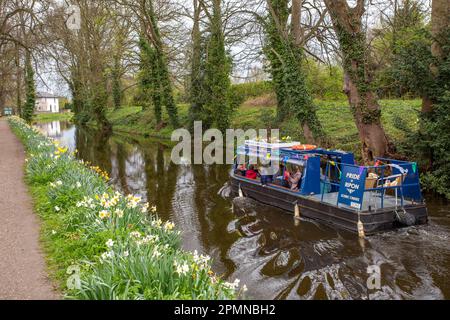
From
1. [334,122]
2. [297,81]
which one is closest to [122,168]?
[297,81]

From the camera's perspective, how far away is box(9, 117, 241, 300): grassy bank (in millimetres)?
4914

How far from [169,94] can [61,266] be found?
27.7 m

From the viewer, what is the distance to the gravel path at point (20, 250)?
17.8 feet

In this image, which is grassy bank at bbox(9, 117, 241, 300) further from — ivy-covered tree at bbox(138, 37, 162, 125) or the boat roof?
ivy-covered tree at bbox(138, 37, 162, 125)

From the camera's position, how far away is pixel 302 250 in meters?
9.35

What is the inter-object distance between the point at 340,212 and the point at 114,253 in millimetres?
6519

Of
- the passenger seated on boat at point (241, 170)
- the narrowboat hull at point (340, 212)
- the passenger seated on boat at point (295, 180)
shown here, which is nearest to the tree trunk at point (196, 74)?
the passenger seated on boat at point (241, 170)

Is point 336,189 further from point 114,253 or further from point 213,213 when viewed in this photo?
point 114,253

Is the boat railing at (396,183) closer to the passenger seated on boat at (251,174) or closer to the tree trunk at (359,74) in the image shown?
the passenger seated on boat at (251,174)

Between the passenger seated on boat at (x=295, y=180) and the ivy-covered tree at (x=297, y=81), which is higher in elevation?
the ivy-covered tree at (x=297, y=81)
